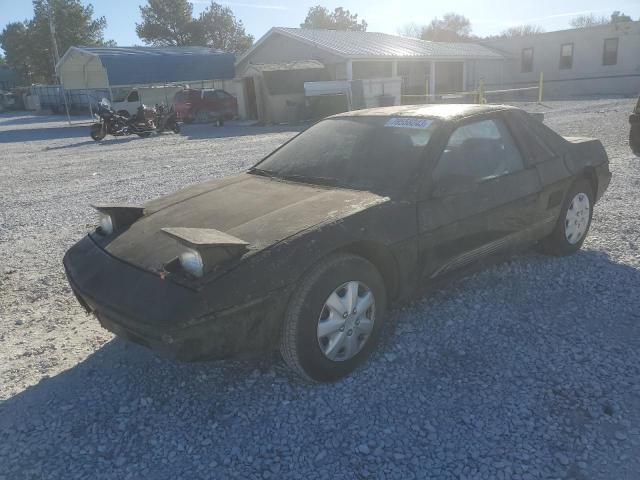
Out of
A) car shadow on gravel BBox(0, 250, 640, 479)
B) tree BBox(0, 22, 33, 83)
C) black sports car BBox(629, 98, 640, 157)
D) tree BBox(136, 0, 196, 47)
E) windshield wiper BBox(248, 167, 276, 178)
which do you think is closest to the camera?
car shadow on gravel BBox(0, 250, 640, 479)

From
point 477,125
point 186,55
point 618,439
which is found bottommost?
point 618,439

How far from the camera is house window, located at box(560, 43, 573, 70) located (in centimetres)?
3069

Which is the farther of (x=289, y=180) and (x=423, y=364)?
(x=289, y=180)

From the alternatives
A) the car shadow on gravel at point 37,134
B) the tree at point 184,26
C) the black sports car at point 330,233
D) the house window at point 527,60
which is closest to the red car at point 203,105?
the car shadow on gravel at point 37,134

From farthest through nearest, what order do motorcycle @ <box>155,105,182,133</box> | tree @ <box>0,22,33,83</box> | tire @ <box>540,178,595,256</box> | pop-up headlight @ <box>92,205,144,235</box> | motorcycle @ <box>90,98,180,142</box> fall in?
1. tree @ <box>0,22,33,83</box>
2. motorcycle @ <box>155,105,182,133</box>
3. motorcycle @ <box>90,98,180,142</box>
4. tire @ <box>540,178,595,256</box>
5. pop-up headlight @ <box>92,205,144,235</box>

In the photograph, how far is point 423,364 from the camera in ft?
9.90

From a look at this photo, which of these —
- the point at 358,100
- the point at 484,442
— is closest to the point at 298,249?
the point at 484,442

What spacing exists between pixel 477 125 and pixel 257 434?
266cm

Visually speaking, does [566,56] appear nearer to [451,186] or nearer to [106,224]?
[451,186]

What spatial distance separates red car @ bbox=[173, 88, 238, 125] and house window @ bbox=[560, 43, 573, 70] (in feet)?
69.1

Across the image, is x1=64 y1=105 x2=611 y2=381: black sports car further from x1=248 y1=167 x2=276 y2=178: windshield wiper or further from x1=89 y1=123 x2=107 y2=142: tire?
x1=89 y1=123 x2=107 y2=142: tire

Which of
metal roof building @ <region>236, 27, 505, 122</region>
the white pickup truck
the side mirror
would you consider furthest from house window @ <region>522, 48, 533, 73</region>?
the side mirror

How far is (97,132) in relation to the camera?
17797mm

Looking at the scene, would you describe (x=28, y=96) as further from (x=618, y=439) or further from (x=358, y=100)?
(x=618, y=439)
